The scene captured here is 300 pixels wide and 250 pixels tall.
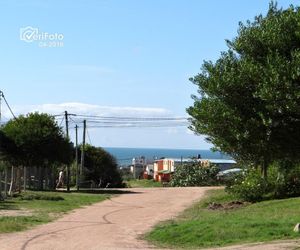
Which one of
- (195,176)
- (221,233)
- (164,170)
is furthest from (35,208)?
(164,170)

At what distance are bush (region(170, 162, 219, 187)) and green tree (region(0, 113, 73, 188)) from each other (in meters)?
15.2

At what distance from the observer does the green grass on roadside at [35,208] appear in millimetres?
19328

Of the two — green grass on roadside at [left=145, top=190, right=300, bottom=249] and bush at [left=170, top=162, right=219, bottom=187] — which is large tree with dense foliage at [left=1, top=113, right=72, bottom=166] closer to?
bush at [left=170, top=162, right=219, bottom=187]

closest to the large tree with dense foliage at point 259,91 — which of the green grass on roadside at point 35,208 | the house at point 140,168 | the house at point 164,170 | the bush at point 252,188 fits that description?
the green grass on roadside at point 35,208

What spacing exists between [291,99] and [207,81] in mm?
2206

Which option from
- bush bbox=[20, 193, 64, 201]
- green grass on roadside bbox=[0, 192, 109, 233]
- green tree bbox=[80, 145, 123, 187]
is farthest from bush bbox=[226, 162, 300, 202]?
green tree bbox=[80, 145, 123, 187]

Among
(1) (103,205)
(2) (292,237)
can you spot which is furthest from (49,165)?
(2) (292,237)

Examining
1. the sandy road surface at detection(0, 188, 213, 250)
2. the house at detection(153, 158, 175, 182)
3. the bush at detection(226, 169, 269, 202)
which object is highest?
the house at detection(153, 158, 175, 182)

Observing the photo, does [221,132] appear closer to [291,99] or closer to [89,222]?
[291,99]

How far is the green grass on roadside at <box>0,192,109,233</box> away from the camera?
19.3 metres

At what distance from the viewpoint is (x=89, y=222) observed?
20906 mm

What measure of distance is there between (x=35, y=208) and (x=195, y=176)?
94.7 ft

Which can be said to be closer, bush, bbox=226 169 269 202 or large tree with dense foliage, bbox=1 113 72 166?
bush, bbox=226 169 269 202

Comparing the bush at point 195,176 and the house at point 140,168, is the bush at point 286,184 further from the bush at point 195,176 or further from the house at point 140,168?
the house at point 140,168
